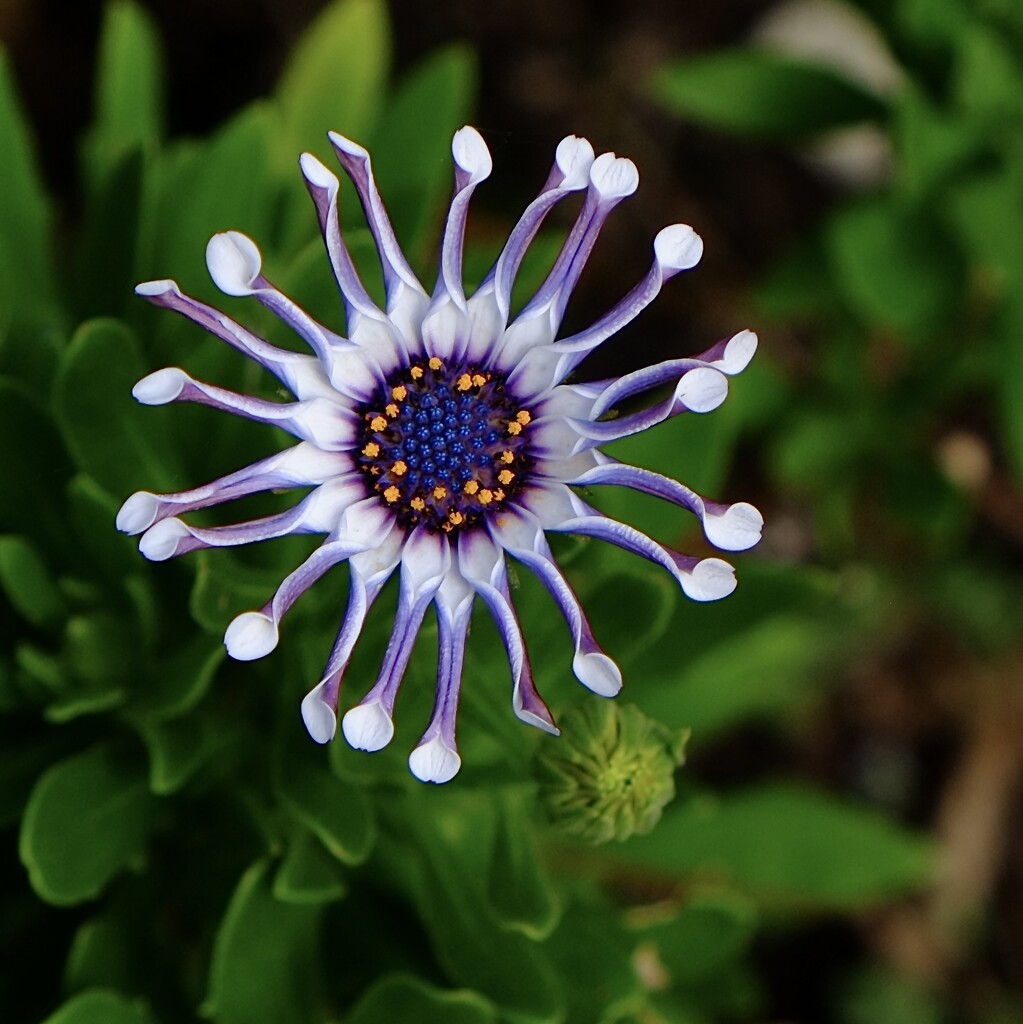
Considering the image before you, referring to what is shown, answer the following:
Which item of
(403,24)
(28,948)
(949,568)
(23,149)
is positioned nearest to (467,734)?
(28,948)

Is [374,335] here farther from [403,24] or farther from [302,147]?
[403,24]

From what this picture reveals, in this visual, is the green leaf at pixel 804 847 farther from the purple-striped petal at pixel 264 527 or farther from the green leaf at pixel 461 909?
the purple-striped petal at pixel 264 527

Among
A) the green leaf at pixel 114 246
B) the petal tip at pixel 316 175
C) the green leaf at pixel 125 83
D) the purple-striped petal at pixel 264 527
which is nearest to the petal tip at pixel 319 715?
the purple-striped petal at pixel 264 527

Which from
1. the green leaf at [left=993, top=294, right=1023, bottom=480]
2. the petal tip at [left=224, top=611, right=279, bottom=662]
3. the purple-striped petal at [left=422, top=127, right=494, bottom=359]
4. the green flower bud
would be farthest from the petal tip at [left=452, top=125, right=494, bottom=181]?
the green leaf at [left=993, top=294, right=1023, bottom=480]

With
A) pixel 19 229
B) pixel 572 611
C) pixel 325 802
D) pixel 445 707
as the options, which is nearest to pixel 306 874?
pixel 325 802

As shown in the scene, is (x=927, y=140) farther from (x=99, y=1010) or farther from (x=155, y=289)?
(x=99, y=1010)

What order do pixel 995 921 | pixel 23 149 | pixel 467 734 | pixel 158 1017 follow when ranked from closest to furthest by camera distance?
pixel 467 734, pixel 158 1017, pixel 23 149, pixel 995 921
